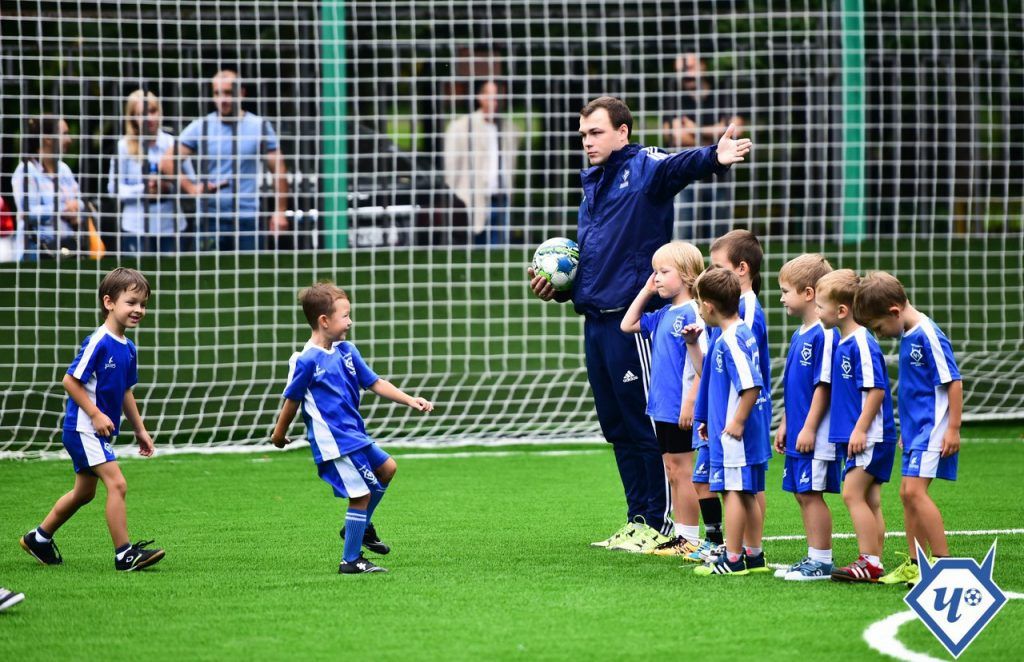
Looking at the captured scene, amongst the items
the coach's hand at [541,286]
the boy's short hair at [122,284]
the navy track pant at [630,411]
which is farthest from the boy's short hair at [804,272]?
the boy's short hair at [122,284]

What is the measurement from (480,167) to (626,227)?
Result: 7327mm

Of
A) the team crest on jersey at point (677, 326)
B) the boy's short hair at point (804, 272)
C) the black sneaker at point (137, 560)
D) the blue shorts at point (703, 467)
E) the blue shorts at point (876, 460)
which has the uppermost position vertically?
the boy's short hair at point (804, 272)

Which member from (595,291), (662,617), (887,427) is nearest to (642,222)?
(595,291)

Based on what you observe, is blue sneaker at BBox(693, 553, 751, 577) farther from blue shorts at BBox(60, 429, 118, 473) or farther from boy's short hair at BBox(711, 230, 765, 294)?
blue shorts at BBox(60, 429, 118, 473)

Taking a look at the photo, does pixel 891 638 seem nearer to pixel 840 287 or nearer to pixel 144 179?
pixel 840 287

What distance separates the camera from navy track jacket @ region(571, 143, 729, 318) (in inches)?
243

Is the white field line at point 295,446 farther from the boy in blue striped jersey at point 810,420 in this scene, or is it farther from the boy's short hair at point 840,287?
the boy's short hair at point 840,287

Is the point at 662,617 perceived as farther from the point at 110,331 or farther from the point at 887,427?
the point at 110,331

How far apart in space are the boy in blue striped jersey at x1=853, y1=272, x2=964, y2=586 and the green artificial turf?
333 millimetres

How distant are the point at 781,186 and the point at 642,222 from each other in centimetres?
875

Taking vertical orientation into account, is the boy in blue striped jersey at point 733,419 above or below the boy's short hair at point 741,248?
below

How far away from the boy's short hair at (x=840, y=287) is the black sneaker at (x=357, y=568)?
2102 millimetres

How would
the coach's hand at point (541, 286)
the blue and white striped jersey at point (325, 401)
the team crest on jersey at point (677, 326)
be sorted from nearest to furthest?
the blue and white striped jersey at point (325, 401), the team crest on jersey at point (677, 326), the coach's hand at point (541, 286)

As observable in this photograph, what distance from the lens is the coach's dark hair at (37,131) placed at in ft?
36.7
